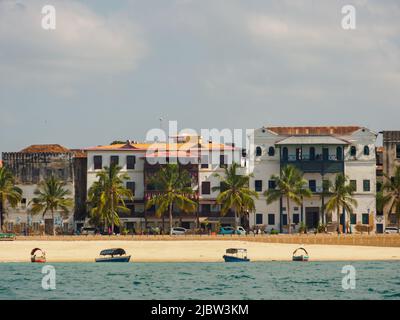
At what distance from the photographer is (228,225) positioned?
10088cm

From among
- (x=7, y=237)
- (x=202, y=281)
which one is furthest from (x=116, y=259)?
(x=7, y=237)

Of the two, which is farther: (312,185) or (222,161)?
(222,161)

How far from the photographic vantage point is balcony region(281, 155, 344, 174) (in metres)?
99.1

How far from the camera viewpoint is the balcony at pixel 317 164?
9906 cm

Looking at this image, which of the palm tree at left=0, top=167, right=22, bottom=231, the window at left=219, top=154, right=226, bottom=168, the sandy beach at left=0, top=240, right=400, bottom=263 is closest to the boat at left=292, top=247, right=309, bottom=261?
the sandy beach at left=0, top=240, right=400, bottom=263

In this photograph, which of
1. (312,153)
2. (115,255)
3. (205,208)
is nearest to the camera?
(115,255)

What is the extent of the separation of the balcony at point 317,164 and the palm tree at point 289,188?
3.10 m

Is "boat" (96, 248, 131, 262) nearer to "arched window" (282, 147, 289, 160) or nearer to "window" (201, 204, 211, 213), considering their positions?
"window" (201, 204, 211, 213)

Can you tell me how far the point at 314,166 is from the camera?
99.1 meters

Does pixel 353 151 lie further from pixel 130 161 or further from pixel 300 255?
pixel 300 255

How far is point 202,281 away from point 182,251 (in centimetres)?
2226

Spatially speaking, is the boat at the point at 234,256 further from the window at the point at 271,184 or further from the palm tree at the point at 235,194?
the window at the point at 271,184
